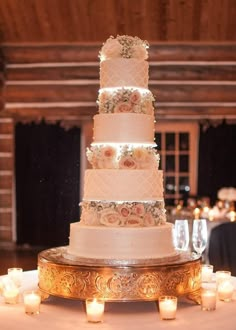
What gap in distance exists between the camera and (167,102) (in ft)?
34.2

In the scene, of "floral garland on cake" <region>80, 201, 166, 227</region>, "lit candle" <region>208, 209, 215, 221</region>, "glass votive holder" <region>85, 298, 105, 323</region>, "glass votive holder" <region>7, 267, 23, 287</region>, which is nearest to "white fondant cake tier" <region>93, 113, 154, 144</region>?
"floral garland on cake" <region>80, 201, 166, 227</region>

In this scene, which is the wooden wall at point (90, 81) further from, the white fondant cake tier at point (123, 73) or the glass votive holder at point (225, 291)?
the glass votive holder at point (225, 291)

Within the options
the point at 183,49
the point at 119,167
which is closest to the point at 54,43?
the point at 183,49

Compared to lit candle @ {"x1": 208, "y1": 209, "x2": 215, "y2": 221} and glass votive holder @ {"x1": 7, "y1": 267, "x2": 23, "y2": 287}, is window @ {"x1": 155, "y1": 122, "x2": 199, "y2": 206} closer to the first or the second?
lit candle @ {"x1": 208, "y1": 209, "x2": 215, "y2": 221}

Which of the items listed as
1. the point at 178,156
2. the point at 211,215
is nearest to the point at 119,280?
the point at 211,215

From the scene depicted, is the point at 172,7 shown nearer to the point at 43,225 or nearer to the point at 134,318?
the point at 43,225

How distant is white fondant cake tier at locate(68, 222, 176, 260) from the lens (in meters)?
3.70

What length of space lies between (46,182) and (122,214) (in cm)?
722

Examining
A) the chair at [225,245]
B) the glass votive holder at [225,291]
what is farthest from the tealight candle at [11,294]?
the chair at [225,245]

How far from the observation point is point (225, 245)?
579 cm

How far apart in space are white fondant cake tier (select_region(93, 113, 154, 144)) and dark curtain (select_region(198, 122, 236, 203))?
6840 mm

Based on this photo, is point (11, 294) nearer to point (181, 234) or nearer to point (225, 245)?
point (181, 234)

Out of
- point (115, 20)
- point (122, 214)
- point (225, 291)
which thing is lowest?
point (225, 291)

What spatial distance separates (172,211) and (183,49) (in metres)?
2.80
